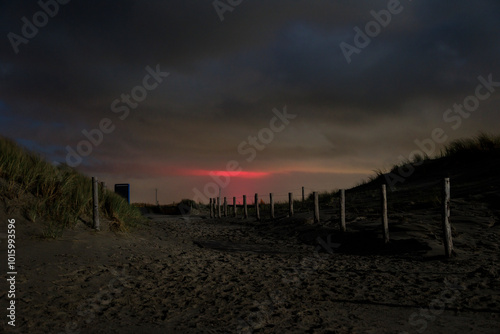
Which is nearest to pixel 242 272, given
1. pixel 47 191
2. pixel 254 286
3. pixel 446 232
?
pixel 254 286

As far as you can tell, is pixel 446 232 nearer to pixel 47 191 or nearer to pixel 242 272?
pixel 242 272

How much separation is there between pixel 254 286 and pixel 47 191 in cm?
773

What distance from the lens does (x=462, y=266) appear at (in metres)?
9.23

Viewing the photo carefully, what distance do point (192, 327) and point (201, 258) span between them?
17.2 ft

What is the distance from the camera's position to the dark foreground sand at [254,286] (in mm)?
5586

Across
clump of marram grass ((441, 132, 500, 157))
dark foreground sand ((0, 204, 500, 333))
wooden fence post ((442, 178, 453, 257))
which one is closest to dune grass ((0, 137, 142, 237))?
dark foreground sand ((0, 204, 500, 333))

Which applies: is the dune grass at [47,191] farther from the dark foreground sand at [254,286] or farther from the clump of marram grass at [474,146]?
the clump of marram grass at [474,146]

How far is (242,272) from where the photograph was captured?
8.88 m

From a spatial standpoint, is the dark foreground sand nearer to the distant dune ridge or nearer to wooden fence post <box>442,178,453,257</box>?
the distant dune ridge

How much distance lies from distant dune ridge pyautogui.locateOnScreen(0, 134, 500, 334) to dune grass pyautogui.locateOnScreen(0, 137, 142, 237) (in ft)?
0.15

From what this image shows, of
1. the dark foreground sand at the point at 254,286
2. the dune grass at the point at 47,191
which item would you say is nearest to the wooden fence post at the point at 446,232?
the dark foreground sand at the point at 254,286

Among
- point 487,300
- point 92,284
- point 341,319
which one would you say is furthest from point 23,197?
point 487,300

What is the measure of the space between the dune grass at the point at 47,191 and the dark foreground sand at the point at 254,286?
0.57 metres

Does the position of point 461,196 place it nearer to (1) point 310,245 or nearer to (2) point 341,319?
(1) point 310,245
